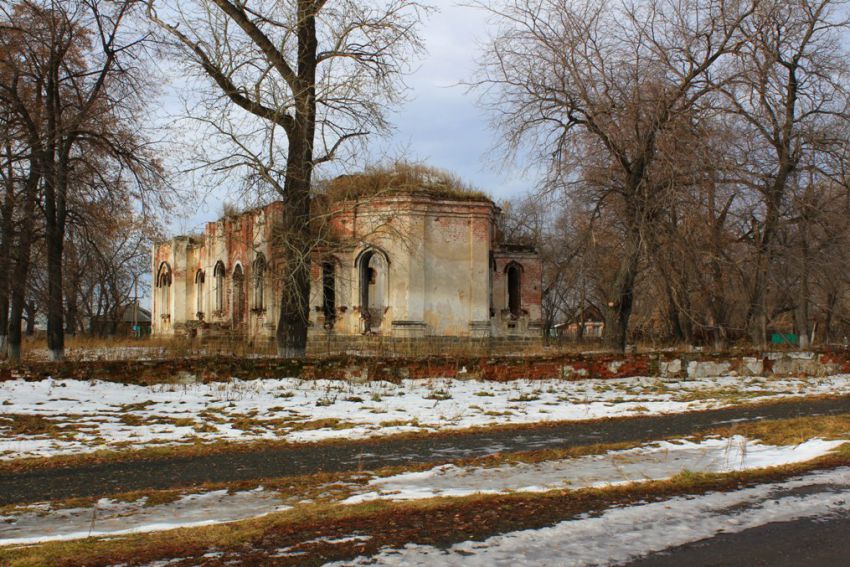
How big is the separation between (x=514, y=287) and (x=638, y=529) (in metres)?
22.7

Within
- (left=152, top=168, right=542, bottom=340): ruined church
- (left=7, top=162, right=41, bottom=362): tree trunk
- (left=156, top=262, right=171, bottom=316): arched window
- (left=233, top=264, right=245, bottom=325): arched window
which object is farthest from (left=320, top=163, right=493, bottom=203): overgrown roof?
(left=156, top=262, right=171, bottom=316): arched window

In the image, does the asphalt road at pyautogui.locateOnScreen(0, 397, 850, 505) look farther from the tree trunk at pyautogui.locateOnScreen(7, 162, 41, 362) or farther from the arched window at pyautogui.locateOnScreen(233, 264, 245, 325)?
the arched window at pyautogui.locateOnScreen(233, 264, 245, 325)

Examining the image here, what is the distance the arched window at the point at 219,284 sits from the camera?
1201 inches

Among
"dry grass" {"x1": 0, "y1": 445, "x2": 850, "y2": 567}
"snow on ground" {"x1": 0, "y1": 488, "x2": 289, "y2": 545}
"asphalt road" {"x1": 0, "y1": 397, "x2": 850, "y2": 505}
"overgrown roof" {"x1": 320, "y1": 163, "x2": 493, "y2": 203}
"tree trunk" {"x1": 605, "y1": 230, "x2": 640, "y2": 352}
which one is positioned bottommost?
"asphalt road" {"x1": 0, "y1": 397, "x2": 850, "y2": 505}

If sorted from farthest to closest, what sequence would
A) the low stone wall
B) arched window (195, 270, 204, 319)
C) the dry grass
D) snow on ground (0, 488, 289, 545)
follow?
1. arched window (195, 270, 204, 319)
2. the low stone wall
3. snow on ground (0, 488, 289, 545)
4. the dry grass

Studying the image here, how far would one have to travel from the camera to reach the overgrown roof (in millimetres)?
24844

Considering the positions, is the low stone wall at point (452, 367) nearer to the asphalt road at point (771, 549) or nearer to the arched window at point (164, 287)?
the asphalt road at point (771, 549)

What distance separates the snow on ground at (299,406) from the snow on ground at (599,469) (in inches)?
125

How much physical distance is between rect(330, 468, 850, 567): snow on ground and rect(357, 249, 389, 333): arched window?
→ 18.5 m

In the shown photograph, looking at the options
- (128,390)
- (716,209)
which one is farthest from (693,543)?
(716,209)

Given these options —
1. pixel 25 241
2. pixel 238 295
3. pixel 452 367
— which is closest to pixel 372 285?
pixel 238 295

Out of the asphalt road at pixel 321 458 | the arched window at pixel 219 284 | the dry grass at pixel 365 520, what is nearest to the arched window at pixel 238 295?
the arched window at pixel 219 284

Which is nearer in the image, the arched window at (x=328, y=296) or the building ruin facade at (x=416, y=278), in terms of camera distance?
the building ruin facade at (x=416, y=278)

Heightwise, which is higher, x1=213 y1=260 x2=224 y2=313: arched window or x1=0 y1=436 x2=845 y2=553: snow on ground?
x1=213 y1=260 x2=224 y2=313: arched window
